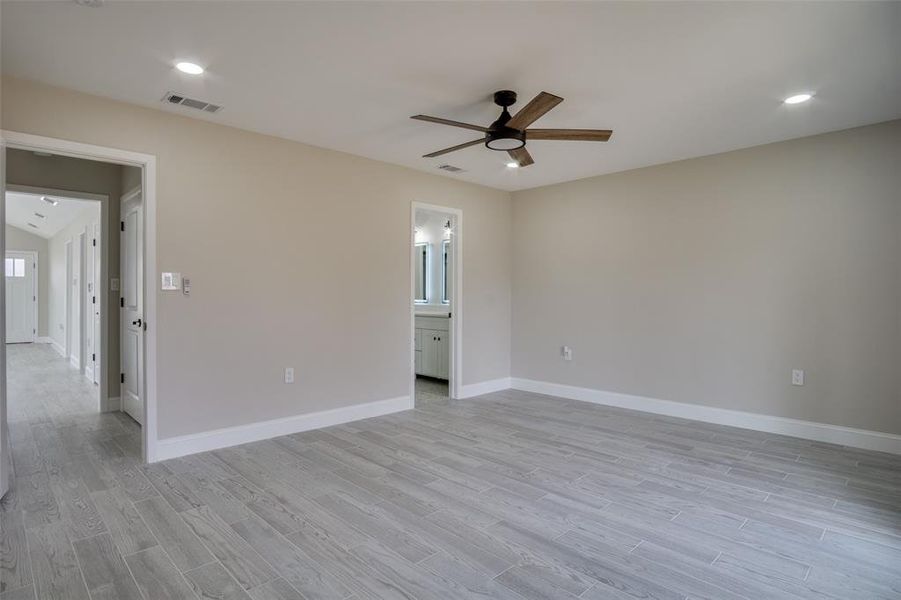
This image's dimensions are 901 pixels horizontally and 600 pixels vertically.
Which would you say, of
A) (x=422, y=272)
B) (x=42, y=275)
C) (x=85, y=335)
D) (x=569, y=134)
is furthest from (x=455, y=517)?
(x=42, y=275)

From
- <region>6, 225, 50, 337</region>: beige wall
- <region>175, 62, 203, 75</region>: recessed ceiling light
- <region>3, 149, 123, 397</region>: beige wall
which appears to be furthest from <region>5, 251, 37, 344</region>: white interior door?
<region>175, 62, 203, 75</region>: recessed ceiling light

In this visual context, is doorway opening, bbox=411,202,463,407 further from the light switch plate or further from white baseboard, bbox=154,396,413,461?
the light switch plate

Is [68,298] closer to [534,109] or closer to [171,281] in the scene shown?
[171,281]

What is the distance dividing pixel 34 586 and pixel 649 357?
4.94m

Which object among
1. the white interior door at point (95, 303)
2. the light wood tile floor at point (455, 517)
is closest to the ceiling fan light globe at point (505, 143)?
the light wood tile floor at point (455, 517)

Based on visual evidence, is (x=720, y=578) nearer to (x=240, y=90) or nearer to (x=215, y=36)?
(x=215, y=36)

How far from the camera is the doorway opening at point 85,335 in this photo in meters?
3.36

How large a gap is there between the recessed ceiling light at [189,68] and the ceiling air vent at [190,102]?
0.39 metres

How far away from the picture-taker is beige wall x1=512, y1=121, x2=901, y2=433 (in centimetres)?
378

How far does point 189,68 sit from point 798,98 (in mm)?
3947

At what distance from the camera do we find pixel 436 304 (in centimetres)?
703

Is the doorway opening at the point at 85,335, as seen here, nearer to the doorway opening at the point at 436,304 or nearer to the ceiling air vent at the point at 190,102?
the ceiling air vent at the point at 190,102

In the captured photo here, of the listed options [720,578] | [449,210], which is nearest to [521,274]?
[449,210]

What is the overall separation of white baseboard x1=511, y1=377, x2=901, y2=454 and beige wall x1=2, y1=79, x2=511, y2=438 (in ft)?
6.67
